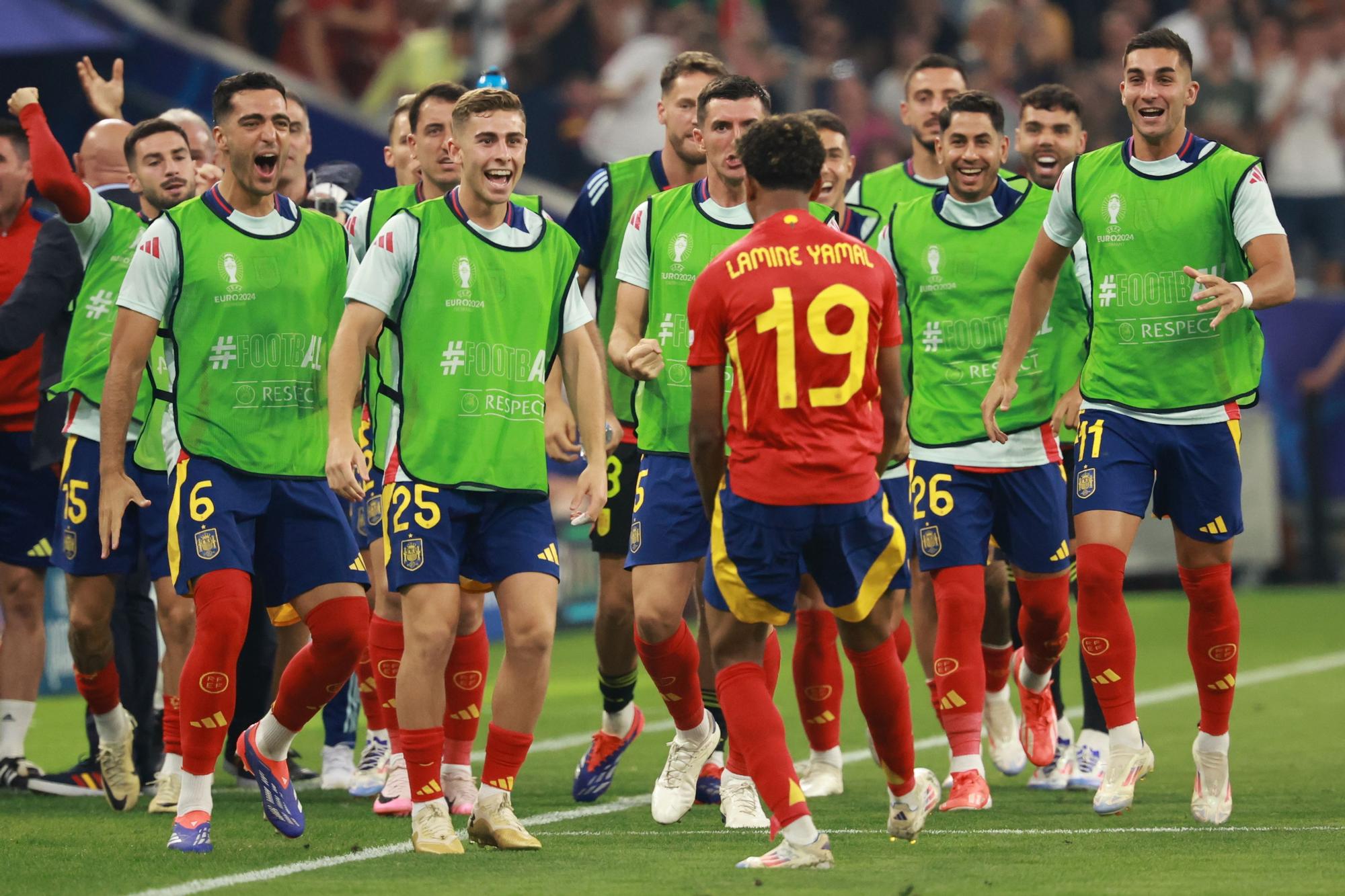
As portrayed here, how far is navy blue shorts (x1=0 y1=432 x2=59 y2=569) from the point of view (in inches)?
365

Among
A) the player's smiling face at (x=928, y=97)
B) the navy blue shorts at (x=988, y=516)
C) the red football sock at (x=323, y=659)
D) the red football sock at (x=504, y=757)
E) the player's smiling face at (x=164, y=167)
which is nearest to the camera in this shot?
the red football sock at (x=504, y=757)

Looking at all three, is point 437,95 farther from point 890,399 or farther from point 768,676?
point 890,399

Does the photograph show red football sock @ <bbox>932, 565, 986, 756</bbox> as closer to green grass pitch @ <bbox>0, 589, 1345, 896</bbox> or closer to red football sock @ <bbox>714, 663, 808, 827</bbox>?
green grass pitch @ <bbox>0, 589, 1345, 896</bbox>

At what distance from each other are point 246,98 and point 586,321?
1370mm

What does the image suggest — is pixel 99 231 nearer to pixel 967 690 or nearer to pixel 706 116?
pixel 706 116

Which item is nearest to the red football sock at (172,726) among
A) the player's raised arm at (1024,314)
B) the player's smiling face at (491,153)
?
the player's smiling face at (491,153)

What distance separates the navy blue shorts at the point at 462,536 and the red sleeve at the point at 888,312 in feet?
4.15

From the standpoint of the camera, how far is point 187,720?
6.95m

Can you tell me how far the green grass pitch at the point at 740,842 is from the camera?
240 inches

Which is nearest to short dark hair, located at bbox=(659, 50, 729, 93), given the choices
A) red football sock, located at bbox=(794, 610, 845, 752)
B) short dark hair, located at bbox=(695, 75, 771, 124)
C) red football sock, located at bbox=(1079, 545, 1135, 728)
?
short dark hair, located at bbox=(695, 75, 771, 124)

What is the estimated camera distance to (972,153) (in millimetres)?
8383

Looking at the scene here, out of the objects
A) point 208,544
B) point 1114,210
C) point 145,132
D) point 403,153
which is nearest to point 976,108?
point 1114,210

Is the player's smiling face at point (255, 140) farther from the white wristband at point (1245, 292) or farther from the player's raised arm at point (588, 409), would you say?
the white wristband at point (1245, 292)

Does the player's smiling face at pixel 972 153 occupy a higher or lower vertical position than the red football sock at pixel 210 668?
higher
